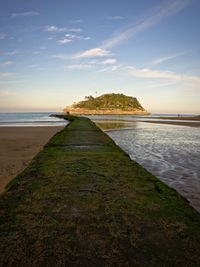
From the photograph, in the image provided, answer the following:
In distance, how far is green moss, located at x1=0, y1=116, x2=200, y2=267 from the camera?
2.66m

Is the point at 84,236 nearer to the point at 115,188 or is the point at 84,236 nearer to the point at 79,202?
the point at 79,202

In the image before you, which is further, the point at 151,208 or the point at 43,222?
the point at 151,208

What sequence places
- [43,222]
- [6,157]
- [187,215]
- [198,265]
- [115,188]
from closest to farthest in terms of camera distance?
1. [198,265]
2. [43,222]
3. [187,215]
4. [115,188]
5. [6,157]

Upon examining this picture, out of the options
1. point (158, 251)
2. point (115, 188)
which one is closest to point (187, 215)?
point (158, 251)

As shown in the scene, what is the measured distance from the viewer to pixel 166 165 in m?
9.80

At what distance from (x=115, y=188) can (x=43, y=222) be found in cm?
210

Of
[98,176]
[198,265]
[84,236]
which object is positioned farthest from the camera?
[98,176]

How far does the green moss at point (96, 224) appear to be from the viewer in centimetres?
266

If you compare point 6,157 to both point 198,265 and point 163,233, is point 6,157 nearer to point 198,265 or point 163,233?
point 163,233

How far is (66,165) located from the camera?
7.40 meters

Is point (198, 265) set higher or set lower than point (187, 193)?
higher

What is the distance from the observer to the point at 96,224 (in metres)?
3.45

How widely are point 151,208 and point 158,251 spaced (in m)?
1.30

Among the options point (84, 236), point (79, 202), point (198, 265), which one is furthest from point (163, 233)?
point (79, 202)
